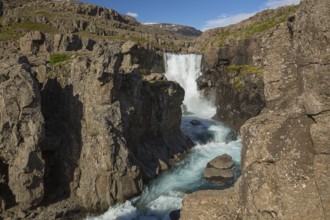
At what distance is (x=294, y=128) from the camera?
36.3 feet

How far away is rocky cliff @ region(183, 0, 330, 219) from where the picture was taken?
34.2 ft

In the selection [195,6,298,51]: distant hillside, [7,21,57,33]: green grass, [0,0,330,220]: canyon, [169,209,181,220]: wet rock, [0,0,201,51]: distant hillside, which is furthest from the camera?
[7,21,57,33]: green grass

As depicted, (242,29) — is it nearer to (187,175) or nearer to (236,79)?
(236,79)

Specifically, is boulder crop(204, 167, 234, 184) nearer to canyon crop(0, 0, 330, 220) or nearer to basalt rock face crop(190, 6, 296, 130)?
canyon crop(0, 0, 330, 220)

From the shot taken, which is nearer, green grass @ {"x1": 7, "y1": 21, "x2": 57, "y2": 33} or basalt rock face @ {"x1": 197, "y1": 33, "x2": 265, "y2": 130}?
basalt rock face @ {"x1": 197, "y1": 33, "x2": 265, "y2": 130}

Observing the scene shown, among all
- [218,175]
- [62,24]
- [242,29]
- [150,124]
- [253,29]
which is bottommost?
[218,175]

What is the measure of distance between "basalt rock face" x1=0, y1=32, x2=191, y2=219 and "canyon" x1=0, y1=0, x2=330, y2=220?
0.12 metres

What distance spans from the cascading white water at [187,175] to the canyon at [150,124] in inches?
53.2

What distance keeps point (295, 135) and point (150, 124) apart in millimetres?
40617

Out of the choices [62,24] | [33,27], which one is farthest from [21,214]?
[62,24]

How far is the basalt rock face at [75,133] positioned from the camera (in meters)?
32.7

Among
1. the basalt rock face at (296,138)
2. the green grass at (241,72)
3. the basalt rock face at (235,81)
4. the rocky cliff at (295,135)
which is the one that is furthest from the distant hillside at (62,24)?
the basalt rock face at (296,138)

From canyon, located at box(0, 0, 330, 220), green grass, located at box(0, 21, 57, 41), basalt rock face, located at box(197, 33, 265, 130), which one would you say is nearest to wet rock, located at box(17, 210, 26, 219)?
canyon, located at box(0, 0, 330, 220)

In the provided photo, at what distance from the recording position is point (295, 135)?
1099 cm
